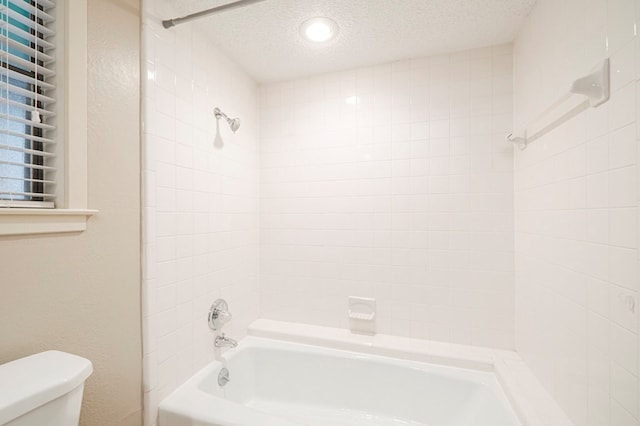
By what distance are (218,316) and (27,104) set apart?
4.10 ft

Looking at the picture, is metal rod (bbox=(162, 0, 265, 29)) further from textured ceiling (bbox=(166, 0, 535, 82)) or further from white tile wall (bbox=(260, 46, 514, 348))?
white tile wall (bbox=(260, 46, 514, 348))

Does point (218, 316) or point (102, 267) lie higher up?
point (102, 267)

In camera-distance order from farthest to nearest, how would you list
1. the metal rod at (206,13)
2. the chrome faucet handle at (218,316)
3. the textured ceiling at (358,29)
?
the chrome faucet handle at (218,316)
the textured ceiling at (358,29)
the metal rod at (206,13)

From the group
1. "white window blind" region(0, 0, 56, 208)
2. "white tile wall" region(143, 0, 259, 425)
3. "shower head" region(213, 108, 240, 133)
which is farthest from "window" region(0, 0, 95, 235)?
"shower head" region(213, 108, 240, 133)

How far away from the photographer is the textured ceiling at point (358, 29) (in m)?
1.39

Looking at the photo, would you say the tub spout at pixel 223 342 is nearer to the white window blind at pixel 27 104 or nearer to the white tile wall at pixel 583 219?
the white window blind at pixel 27 104

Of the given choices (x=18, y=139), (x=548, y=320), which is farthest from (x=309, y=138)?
(x=548, y=320)

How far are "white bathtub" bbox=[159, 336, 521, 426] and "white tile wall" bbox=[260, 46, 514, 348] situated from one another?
257 millimetres

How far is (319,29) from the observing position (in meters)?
1.54

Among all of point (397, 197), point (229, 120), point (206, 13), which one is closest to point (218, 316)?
point (229, 120)

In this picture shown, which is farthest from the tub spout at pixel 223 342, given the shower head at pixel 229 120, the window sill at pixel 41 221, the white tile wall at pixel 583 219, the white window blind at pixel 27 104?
the white tile wall at pixel 583 219

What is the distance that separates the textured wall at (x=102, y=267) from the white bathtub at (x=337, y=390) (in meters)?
0.33

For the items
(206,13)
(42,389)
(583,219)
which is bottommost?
(42,389)

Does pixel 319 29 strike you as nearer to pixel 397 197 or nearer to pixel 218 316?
pixel 397 197
